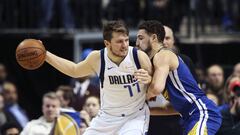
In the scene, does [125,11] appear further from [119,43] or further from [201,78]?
[119,43]

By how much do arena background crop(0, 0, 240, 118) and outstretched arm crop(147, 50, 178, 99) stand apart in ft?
25.8

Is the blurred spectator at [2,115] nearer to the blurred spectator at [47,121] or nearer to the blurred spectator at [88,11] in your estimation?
the blurred spectator at [47,121]

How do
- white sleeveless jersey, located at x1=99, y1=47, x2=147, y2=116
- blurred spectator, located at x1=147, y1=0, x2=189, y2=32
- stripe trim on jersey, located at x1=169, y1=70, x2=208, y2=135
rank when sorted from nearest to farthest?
stripe trim on jersey, located at x1=169, y1=70, x2=208, y2=135 → white sleeveless jersey, located at x1=99, y1=47, x2=147, y2=116 → blurred spectator, located at x1=147, y1=0, x2=189, y2=32

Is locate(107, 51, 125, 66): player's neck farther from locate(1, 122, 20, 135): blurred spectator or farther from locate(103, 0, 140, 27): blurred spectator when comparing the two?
locate(103, 0, 140, 27): blurred spectator

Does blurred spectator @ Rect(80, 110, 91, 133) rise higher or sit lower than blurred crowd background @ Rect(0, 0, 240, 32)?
lower

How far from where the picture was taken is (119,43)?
902 centimetres

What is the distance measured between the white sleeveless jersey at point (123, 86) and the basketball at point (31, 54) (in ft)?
2.45

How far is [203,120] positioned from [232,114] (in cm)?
216

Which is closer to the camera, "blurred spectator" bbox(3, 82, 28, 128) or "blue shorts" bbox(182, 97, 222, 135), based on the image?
"blue shorts" bbox(182, 97, 222, 135)

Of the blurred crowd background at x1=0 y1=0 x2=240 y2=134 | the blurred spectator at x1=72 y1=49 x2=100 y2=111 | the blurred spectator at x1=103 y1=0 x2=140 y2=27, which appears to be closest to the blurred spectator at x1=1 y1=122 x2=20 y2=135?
the blurred spectator at x1=72 y1=49 x2=100 y2=111

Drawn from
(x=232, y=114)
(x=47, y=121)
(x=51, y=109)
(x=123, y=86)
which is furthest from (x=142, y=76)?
(x=47, y=121)

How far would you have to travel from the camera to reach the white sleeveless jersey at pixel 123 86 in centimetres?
910

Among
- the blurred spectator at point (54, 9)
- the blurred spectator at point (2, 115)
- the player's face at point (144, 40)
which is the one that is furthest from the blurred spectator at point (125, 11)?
the player's face at point (144, 40)

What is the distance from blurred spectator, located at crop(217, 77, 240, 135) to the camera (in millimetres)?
9953
